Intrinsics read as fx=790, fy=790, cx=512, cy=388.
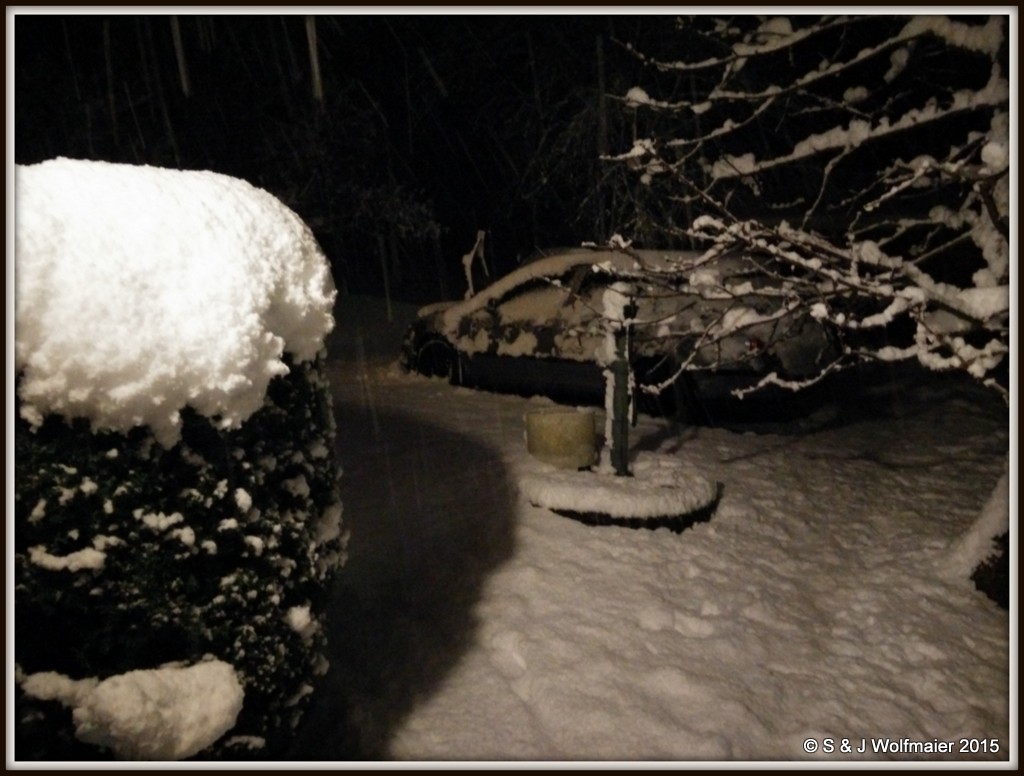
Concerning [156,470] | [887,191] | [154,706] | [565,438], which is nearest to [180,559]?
[156,470]

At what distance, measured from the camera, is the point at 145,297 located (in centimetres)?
217

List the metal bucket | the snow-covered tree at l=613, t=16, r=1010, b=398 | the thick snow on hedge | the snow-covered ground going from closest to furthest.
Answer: the thick snow on hedge → the snow-covered ground → the snow-covered tree at l=613, t=16, r=1010, b=398 → the metal bucket

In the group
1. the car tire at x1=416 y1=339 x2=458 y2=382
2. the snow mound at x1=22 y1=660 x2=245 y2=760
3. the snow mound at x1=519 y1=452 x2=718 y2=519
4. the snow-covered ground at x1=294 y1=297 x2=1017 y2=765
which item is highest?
the car tire at x1=416 y1=339 x2=458 y2=382

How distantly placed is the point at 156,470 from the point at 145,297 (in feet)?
1.58

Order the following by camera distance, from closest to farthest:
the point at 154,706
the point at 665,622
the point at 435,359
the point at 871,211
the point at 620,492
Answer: the point at 154,706 → the point at 665,622 → the point at 871,211 → the point at 620,492 → the point at 435,359

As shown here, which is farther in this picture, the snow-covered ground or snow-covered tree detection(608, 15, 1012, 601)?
snow-covered tree detection(608, 15, 1012, 601)

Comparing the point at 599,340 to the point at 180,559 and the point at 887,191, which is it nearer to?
the point at 887,191

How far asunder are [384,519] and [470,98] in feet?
31.2

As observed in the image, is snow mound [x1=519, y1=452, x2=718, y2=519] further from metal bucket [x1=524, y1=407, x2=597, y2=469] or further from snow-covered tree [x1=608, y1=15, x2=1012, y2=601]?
snow-covered tree [x1=608, y1=15, x2=1012, y2=601]

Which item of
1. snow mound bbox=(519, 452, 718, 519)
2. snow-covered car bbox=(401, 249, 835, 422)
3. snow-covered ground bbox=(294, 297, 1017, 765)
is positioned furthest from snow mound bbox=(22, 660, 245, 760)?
snow-covered car bbox=(401, 249, 835, 422)

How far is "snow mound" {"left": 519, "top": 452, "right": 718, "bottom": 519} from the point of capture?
4879 millimetres

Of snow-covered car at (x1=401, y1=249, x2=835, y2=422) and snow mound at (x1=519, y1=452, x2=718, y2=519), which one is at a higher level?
snow-covered car at (x1=401, y1=249, x2=835, y2=422)

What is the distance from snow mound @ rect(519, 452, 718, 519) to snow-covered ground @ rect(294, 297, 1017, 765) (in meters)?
0.12

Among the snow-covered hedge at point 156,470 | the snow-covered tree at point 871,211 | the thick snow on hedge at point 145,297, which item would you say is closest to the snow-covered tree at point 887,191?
the snow-covered tree at point 871,211
